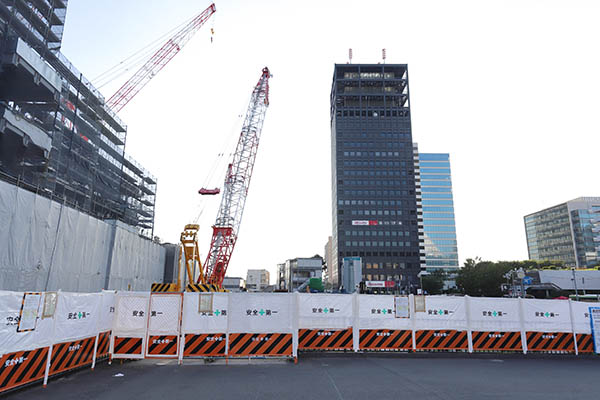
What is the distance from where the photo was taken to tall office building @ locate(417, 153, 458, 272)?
145m

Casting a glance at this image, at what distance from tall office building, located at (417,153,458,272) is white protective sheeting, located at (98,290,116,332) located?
145m

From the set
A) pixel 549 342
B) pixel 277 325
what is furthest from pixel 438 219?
pixel 277 325

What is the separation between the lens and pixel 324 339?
45.6 ft

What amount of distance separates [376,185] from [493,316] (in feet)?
363

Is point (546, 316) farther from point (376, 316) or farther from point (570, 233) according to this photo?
point (570, 233)

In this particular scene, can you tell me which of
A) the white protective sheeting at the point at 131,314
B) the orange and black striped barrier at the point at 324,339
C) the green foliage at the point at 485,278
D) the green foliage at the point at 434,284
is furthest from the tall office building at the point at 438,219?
the white protective sheeting at the point at 131,314

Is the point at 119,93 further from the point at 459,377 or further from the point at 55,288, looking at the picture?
the point at 459,377

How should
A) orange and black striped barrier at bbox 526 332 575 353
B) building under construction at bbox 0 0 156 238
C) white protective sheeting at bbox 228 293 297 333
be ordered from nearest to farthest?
white protective sheeting at bbox 228 293 297 333, orange and black striped barrier at bbox 526 332 575 353, building under construction at bbox 0 0 156 238

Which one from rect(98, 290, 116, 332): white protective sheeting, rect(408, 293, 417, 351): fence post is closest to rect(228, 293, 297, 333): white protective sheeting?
rect(98, 290, 116, 332): white protective sheeting

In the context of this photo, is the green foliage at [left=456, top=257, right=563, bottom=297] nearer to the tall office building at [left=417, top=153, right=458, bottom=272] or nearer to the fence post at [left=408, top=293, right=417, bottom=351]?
the fence post at [left=408, top=293, right=417, bottom=351]

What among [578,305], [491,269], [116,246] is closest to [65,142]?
[116,246]

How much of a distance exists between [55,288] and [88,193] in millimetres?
17684

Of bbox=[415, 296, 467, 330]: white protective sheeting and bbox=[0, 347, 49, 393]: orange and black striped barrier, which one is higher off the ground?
bbox=[415, 296, 467, 330]: white protective sheeting

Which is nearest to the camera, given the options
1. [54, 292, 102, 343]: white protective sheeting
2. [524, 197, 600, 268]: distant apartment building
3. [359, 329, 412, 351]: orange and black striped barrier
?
[54, 292, 102, 343]: white protective sheeting
